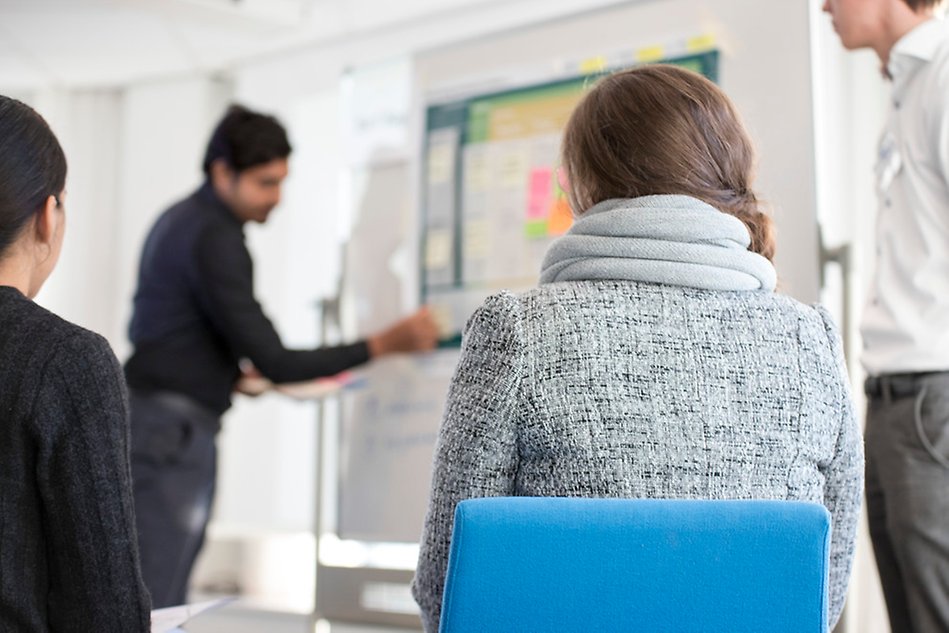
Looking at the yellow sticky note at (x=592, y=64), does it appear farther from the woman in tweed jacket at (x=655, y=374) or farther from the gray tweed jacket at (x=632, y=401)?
the gray tweed jacket at (x=632, y=401)

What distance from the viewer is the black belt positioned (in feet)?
5.71

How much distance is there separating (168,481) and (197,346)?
32 cm

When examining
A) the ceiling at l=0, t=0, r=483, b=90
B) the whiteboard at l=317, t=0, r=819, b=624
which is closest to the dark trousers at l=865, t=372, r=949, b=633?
the whiteboard at l=317, t=0, r=819, b=624

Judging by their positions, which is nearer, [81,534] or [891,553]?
[81,534]

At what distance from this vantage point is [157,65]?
17.6ft

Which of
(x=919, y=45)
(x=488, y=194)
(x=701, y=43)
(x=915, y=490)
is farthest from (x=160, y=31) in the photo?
(x=915, y=490)

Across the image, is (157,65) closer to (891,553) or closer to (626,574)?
(891,553)

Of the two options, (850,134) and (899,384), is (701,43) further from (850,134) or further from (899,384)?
(850,134)

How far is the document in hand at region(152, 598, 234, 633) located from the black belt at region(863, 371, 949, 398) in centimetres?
115

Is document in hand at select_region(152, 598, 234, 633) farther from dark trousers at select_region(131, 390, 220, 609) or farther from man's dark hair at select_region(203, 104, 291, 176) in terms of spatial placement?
man's dark hair at select_region(203, 104, 291, 176)

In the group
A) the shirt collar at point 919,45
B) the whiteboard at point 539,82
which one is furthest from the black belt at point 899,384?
the shirt collar at point 919,45

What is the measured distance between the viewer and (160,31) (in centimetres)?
494

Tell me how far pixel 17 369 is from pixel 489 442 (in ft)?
1.64

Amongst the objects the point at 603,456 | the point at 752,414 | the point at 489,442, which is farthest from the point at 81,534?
the point at 752,414
